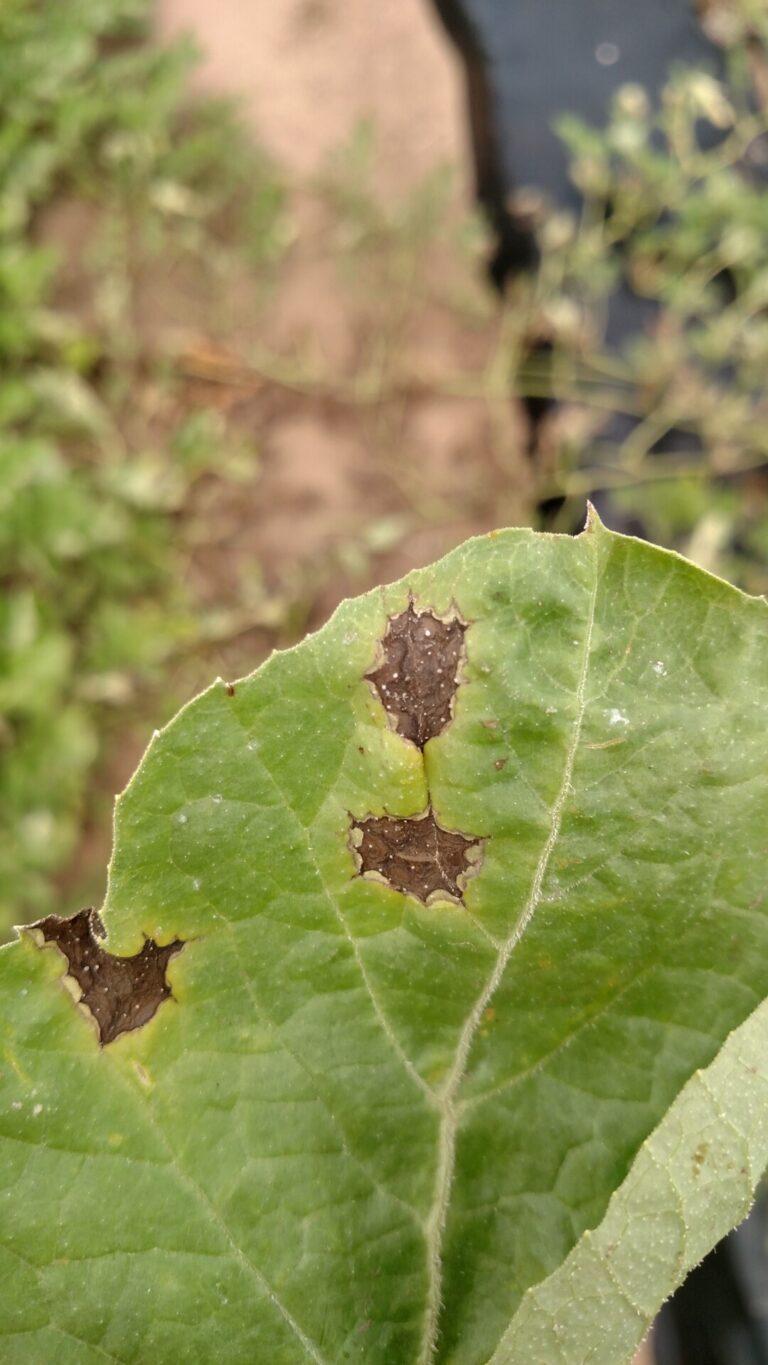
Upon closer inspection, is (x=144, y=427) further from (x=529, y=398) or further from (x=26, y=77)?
(x=529, y=398)

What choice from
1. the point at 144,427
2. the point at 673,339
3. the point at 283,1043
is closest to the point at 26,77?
the point at 144,427

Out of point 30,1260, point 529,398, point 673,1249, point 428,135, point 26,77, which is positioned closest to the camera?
point 673,1249

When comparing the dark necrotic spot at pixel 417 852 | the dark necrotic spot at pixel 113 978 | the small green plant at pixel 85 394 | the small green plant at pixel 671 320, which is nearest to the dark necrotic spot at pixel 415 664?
the dark necrotic spot at pixel 417 852

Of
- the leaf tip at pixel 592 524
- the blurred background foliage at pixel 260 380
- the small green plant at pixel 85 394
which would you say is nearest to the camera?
the leaf tip at pixel 592 524

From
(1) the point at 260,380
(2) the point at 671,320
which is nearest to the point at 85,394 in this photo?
(1) the point at 260,380

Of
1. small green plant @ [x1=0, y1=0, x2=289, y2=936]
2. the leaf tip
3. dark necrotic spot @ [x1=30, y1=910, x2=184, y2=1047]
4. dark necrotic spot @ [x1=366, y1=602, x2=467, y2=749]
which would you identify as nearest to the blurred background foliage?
small green plant @ [x1=0, y1=0, x2=289, y2=936]

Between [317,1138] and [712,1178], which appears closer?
[712,1178]

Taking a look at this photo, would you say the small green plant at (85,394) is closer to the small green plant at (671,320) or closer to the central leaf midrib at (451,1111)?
the small green plant at (671,320)
